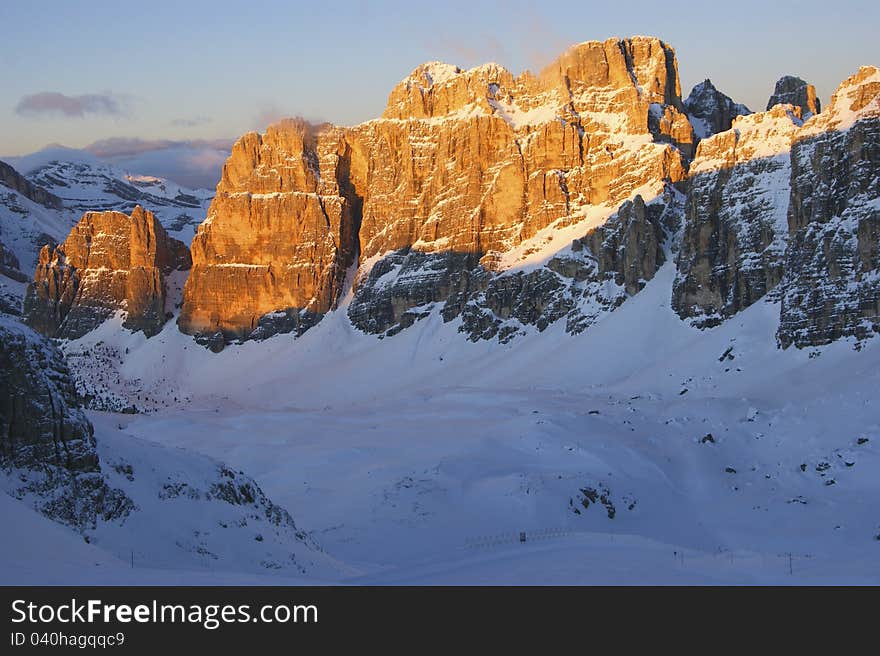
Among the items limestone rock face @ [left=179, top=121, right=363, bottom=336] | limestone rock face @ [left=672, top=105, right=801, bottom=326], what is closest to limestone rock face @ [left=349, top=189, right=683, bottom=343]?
limestone rock face @ [left=672, top=105, right=801, bottom=326]

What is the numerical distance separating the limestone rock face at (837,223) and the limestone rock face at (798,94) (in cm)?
4458

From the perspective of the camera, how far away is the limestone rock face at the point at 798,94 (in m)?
145

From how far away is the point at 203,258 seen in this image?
187m

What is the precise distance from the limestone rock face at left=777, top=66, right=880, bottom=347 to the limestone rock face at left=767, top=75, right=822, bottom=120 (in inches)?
1755

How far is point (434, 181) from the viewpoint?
553ft

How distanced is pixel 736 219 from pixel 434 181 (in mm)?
65538

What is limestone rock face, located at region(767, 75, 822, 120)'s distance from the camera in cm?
14525

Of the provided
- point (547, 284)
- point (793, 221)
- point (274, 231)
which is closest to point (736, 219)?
point (793, 221)

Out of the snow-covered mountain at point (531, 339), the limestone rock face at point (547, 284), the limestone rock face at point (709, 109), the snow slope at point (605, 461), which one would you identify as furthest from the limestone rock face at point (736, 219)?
the limestone rock face at point (709, 109)

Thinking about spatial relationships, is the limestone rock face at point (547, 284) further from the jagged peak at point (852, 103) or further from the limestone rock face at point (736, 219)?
the jagged peak at point (852, 103)

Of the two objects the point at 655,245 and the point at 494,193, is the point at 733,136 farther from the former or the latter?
the point at 494,193

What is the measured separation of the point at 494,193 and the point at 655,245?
33.9m

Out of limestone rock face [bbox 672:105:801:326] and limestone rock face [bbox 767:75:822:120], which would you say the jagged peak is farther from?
limestone rock face [bbox 767:75:822:120]
